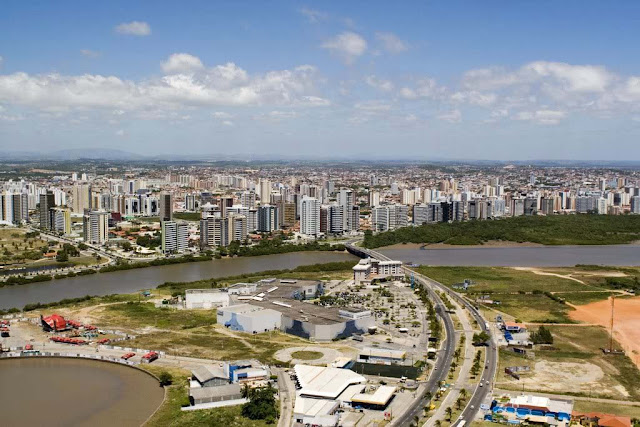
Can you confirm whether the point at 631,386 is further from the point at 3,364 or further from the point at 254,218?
the point at 254,218

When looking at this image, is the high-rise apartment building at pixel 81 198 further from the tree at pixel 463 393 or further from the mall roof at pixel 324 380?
the tree at pixel 463 393

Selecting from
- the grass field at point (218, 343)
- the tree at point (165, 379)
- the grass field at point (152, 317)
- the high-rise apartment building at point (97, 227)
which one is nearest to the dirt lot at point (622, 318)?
the grass field at point (218, 343)

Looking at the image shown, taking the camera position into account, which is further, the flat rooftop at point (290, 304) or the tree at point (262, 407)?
the flat rooftop at point (290, 304)

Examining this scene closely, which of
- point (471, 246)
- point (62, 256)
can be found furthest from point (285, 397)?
point (471, 246)

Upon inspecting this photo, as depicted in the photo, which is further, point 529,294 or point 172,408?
point 529,294

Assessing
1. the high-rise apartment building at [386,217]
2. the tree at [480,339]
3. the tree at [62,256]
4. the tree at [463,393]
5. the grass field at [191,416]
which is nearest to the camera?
the grass field at [191,416]

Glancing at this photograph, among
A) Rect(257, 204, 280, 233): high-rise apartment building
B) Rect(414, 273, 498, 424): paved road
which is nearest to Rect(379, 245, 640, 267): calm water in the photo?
A: Rect(257, 204, 280, 233): high-rise apartment building

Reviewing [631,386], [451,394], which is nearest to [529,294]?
[631,386]
